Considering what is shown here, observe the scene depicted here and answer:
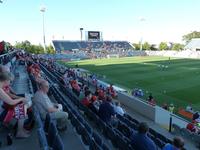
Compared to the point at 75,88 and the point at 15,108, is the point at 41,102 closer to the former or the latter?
the point at 15,108

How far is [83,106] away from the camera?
10.1 metres

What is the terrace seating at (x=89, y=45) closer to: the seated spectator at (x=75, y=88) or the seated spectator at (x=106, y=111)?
the seated spectator at (x=75, y=88)

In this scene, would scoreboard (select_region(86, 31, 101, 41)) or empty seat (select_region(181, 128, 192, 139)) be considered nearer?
empty seat (select_region(181, 128, 192, 139))

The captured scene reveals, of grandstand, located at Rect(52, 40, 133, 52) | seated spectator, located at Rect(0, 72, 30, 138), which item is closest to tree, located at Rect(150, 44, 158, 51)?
grandstand, located at Rect(52, 40, 133, 52)

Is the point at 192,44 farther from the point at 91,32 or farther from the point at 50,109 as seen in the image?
the point at 50,109

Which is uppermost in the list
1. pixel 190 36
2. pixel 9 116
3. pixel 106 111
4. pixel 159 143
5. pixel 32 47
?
pixel 190 36

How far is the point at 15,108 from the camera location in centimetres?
497

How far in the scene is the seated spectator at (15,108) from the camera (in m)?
4.33

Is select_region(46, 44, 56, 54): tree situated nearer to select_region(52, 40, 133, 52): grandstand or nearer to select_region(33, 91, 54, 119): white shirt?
select_region(52, 40, 133, 52): grandstand

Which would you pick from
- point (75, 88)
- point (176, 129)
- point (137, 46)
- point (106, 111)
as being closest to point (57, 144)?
point (106, 111)

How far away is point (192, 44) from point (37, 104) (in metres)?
93.9

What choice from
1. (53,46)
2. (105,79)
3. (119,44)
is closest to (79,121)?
(105,79)

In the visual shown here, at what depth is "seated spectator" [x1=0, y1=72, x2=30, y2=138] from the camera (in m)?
4.33

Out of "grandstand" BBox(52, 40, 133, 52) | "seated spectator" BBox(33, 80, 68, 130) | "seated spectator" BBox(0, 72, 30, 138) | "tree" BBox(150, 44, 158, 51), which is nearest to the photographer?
"seated spectator" BBox(0, 72, 30, 138)
